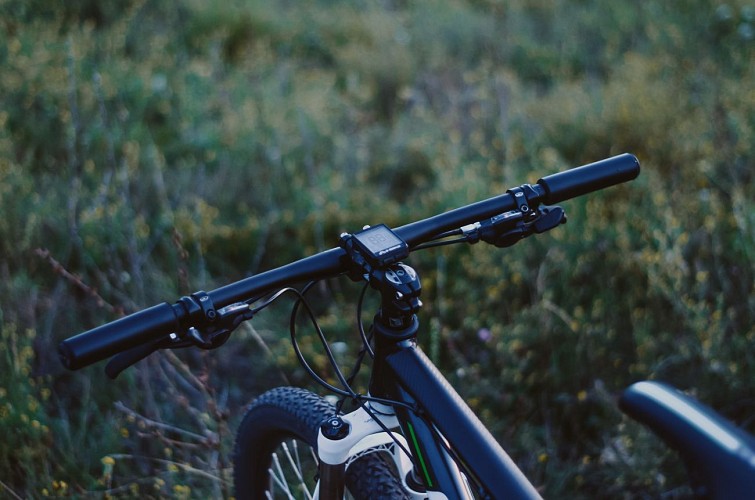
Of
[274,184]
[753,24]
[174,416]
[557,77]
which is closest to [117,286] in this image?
[174,416]

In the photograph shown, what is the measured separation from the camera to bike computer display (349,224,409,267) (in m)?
1.16

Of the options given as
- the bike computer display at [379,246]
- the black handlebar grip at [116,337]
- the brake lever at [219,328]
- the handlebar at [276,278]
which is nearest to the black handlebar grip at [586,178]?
the handlebar at [276,278]

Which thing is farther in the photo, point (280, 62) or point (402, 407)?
point (280, 62)

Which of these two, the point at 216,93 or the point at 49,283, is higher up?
the point at 216,93

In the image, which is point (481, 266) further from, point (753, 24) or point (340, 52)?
point (753, 24)

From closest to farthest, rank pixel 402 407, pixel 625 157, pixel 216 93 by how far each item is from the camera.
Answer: pixel 402 407 < pixel 625 157 < pixel 216 93

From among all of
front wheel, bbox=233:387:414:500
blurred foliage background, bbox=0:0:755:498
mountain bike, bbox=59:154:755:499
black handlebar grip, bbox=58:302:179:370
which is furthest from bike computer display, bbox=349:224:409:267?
blurred foliage background, bbox=0:0:755:498

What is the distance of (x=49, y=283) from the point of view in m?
3.08

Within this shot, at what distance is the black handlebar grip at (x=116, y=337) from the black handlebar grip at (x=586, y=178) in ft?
2.27

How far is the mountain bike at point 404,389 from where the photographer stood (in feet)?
3.37

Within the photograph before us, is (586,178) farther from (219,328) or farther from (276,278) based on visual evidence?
(219,328)

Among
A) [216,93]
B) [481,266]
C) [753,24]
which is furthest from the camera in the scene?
[753,24]

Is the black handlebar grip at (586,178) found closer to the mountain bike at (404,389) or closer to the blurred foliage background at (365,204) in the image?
the mountain bike at (404,389)

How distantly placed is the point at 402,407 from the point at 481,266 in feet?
5.79
